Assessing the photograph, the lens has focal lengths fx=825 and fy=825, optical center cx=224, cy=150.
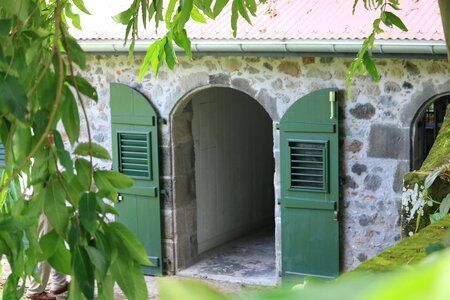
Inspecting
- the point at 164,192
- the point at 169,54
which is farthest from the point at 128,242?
the point at 164,192

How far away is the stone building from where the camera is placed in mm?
7676

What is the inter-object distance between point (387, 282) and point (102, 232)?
1.74 m

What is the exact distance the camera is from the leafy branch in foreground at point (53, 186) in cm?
186

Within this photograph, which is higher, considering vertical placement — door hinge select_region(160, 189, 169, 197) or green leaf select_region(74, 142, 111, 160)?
green leaf select_region(74, 142, 111, 160)

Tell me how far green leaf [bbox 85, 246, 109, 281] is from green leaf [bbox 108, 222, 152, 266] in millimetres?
94

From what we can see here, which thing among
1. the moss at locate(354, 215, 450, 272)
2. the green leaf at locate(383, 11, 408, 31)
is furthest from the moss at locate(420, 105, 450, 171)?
the moss at locate(354, 215, 450, 272)

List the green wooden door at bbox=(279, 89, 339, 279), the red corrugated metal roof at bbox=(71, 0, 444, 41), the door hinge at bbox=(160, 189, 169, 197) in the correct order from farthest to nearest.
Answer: the door hinge at bbox=(160, 189, 169, 197) < the green wooden door at bbox=(279, 89, 339, 279) < the red corrugated metal roof at bbox=(71, 0, 444, 41)

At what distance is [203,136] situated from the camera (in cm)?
954

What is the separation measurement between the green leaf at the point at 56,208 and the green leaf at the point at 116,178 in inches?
4.6

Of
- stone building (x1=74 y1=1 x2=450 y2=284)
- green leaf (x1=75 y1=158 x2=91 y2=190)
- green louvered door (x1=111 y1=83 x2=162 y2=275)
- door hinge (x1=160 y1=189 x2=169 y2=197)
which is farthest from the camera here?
door hinge (x1=160 y1=189 x2=169 y2=197)

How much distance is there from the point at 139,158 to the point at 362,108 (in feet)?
8.35

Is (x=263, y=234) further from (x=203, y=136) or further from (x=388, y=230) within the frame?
(x=388, y=230)

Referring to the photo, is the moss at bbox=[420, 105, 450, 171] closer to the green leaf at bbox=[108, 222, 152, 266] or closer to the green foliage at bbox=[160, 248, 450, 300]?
the green leaf at bbox=[108, 222, 152, 266]

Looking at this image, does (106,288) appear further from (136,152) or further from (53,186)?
(136,152)
